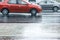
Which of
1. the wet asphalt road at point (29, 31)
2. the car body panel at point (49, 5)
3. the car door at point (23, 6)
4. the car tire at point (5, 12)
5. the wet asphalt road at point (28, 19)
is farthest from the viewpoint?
the car body panel at point (49, 5)

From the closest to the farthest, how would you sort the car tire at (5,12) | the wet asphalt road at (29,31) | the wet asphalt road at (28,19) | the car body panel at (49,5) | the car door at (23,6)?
1. the wet asphalt road at (29,31)
2. the wet asphalt road at (28,19)
3. the car tire at (5,12)
4. the car door at (23,6)
5. the car body panel at (49,5)

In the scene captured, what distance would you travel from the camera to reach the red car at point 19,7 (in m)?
18.8

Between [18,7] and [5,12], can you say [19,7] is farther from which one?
[5,12]

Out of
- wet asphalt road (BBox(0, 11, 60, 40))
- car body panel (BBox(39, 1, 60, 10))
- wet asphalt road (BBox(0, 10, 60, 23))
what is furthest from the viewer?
car body panel (BBox(39, 1, 60, 10))

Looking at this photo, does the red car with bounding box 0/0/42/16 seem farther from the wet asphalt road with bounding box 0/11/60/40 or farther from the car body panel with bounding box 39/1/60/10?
the wet asphalt road with bounding box 0/11/60/40

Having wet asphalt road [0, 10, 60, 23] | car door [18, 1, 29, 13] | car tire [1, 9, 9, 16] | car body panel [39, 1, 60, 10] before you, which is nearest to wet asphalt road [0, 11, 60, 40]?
wet asphalt road [0, 10, 60, 23]

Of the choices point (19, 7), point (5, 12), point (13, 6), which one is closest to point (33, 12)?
point (19, 7)

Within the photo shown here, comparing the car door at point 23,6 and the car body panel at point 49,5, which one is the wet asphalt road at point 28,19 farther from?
the car body panel at point 49,5

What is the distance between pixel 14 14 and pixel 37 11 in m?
2.02

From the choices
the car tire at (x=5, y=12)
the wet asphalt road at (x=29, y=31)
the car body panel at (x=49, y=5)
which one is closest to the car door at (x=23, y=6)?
the car tire at (x=5, y=12)

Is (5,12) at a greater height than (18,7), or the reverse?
(18,7)

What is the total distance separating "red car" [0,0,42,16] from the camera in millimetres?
18750

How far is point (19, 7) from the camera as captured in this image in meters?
18.8

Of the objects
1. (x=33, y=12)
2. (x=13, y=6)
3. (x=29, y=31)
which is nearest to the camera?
(x=29, y=31)
